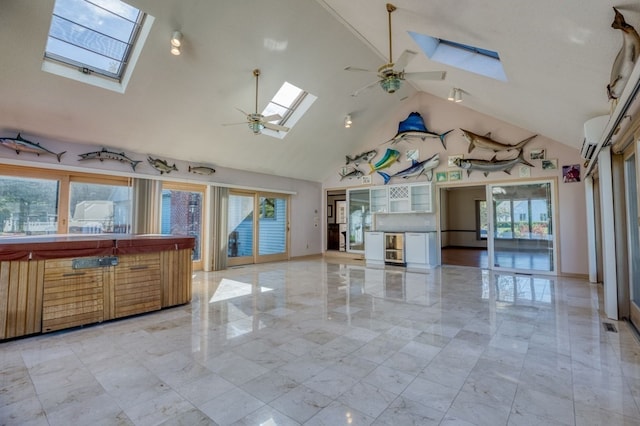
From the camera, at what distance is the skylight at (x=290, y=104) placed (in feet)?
20.7

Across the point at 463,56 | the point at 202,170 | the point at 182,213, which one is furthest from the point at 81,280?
the point at 463,56

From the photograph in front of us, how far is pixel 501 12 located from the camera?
2.55m

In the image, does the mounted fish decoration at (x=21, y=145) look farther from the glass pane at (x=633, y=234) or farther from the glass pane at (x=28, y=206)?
the glass pane at (x=633, y=234)

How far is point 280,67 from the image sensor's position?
519 centimetres

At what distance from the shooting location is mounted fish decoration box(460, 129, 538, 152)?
Result: 6488mm

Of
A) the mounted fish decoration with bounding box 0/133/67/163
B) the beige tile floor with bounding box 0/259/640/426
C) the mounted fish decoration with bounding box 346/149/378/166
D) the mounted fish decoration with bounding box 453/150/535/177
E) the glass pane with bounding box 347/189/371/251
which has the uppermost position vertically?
the mounted fish decoration with bounding box 346/149/378/166

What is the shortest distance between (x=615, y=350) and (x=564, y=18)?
2840 millimetres

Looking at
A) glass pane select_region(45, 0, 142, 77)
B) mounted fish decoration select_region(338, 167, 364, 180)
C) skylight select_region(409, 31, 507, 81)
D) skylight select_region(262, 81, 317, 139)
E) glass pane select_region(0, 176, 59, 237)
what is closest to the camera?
glass pane select_region(45, 0, 142, 77)

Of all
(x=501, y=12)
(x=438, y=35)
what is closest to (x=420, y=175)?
(x=438, y=35)

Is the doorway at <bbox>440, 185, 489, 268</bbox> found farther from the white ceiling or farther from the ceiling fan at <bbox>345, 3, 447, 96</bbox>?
the ceiling fan at <bbox>345, 3, 447, 96</bbox>

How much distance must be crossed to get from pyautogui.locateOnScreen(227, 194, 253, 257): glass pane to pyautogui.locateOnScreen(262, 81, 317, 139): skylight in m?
2.04

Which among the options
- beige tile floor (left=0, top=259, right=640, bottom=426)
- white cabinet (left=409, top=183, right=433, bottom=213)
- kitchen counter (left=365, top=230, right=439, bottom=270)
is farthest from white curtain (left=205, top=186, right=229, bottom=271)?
white cabinet (left=409, top=183, right=433, bottom=213)

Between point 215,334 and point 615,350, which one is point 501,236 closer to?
point 615,350

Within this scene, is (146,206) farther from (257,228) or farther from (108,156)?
(257,228)
